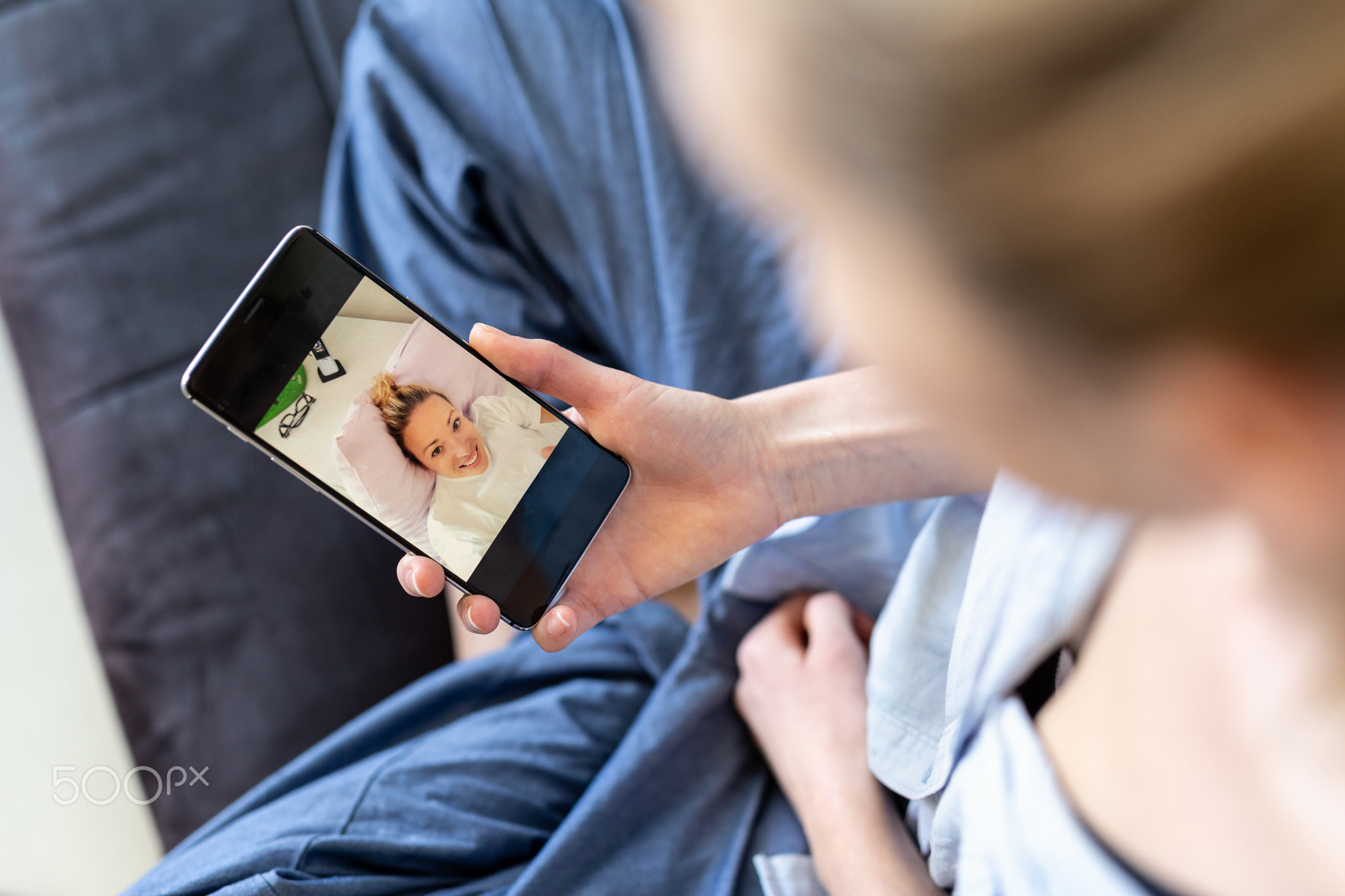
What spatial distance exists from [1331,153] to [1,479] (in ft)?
4.11

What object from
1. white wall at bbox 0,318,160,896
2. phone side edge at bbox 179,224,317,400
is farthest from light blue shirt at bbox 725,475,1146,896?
white wall at bbox 0,318,160,896

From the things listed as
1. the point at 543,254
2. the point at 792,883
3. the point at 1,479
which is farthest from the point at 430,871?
the point at 1,479

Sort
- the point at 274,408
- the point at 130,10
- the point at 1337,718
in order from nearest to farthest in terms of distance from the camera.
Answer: the point at 1337,718 < the point at 274,408 < the point at 130,10

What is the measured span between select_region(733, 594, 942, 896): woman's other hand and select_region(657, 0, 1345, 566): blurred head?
443mm

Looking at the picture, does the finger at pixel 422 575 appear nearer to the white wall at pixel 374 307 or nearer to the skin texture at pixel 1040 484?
the skin texture at pixel 1040 484

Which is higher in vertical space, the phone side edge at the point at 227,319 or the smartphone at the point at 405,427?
the phone side edge at the point at 227,319

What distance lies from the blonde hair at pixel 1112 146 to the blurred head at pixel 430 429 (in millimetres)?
414

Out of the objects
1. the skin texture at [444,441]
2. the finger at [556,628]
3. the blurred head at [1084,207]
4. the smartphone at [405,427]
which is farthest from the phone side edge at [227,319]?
the blurred head at [1084,207]

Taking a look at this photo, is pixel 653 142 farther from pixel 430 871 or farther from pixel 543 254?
pixel 430 871

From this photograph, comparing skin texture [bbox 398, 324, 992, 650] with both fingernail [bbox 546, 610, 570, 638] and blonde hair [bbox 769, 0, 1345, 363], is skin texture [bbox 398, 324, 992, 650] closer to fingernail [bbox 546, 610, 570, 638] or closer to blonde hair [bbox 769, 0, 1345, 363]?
fingernail [bbox 546, 610, 570, 638]

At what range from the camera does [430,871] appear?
64 centimetres

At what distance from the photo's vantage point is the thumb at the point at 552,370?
578 mm

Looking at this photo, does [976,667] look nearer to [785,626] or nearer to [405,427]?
[785,626]

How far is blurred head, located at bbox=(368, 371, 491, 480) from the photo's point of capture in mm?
565
